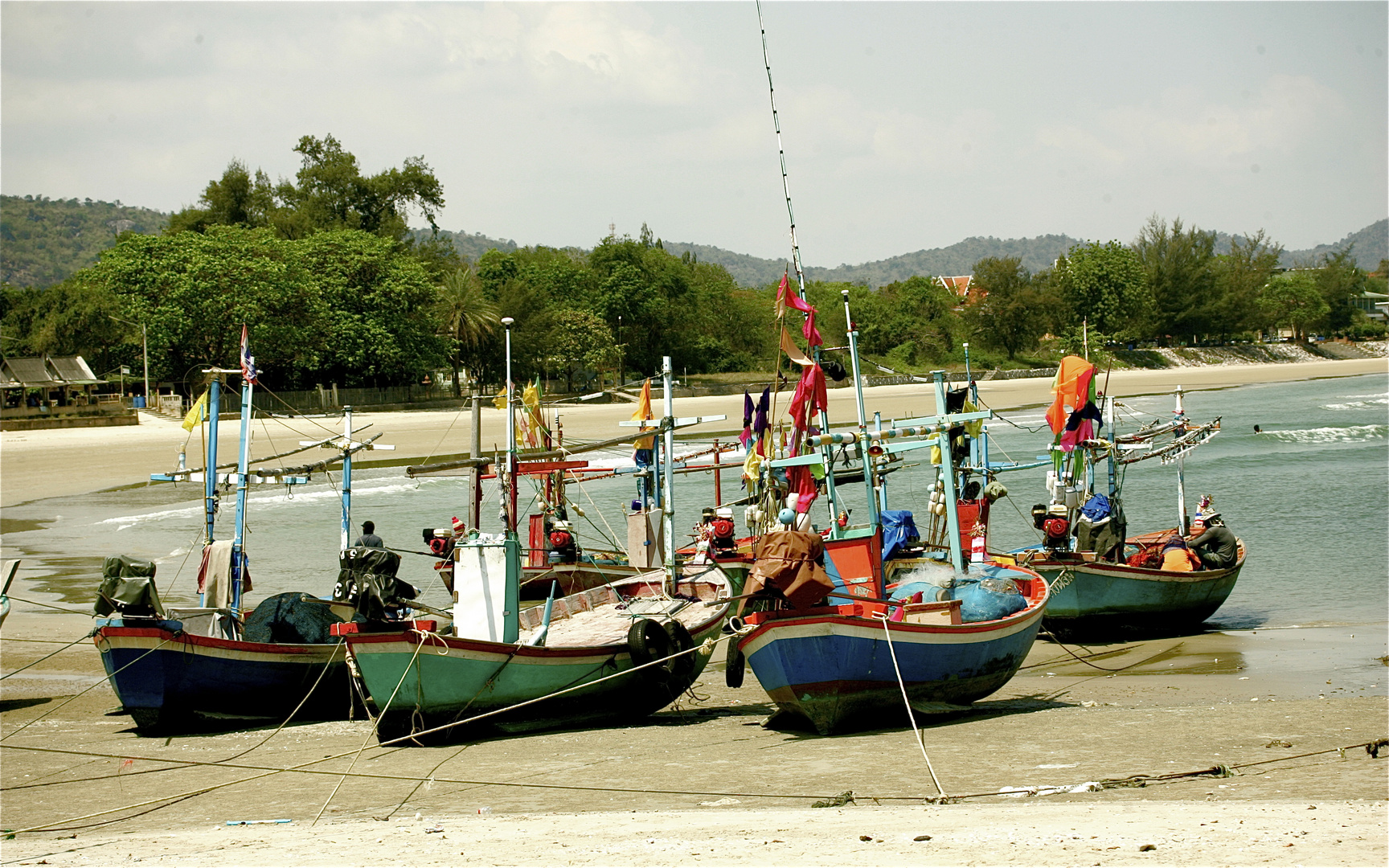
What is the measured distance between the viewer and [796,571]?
460 inches

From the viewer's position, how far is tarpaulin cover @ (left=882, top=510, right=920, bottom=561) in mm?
16109

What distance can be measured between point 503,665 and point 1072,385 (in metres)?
9.53

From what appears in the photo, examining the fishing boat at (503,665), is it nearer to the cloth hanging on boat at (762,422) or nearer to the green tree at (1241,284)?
the cloth hanging on boat at (762,422)

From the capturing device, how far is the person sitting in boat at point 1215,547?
17.8 m

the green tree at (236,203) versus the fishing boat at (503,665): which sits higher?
the green tree at (236,203)

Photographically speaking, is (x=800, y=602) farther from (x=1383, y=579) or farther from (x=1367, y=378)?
(x=1367, y=378)

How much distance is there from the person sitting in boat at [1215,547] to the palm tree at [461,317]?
207ft

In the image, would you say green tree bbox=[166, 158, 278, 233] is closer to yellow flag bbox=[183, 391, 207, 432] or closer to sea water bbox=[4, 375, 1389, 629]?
sea water bbox=[4, 375, 1389, 629]

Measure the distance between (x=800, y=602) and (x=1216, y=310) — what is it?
117 meters

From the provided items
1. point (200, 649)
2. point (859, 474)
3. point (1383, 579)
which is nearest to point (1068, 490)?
point (859, 474)

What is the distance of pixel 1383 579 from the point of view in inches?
829

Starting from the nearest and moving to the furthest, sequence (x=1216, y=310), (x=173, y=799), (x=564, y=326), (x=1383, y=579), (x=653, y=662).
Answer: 1. (x=173, y=799)
2. (x=653, y=662)
3. (x=1383, y=579)
4. (x=564, y=326)
5. (x=1216, y=310)

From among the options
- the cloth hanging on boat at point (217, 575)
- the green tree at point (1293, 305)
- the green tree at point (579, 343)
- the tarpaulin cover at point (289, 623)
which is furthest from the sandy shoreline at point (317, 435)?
the green tree at point (1293, 305)

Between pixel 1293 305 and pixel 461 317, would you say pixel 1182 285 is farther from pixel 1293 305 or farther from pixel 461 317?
pixel 461 317
